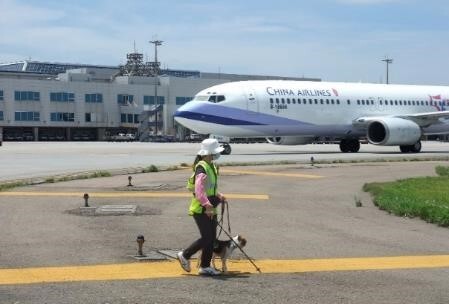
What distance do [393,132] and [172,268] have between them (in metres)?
31.7

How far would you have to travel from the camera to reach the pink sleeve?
8825 millimetres

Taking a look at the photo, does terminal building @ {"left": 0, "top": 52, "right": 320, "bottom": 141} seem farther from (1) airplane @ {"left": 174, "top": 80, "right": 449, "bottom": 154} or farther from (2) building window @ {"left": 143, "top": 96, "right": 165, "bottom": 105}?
(1) airplane @ {"left": 174, "top": 80, "right": 449, "bottom": 154}

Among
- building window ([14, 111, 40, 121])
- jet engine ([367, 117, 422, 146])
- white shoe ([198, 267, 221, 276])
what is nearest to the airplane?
jet engine ([367, 117, 422, 146])

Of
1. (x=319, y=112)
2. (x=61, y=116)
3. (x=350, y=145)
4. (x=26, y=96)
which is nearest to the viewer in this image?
(x=319, y=112)

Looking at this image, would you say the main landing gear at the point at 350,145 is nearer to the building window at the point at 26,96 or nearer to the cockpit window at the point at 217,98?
the cockpit window at the point at 217,98

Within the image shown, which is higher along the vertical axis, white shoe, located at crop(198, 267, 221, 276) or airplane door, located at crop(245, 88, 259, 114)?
airplane door, located at crop(245, 88, 259, 114)

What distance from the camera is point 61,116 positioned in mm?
103312

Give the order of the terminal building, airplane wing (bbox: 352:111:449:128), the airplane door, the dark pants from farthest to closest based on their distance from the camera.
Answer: the terminal building → airplane wing (bbox: 352:111:449:128) → the airplane door → the dark pants

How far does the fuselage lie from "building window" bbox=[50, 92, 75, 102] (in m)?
67.2

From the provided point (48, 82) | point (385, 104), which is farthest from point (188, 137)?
point (385, 104)

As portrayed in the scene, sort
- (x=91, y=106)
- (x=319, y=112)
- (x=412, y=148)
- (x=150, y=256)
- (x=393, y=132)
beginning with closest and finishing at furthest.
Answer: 1. (x=150, y=256)
2. (x=393, y=132)
3. (x=319, y=112)
4. (x=412, y=148)
5. (x=91, y=106)

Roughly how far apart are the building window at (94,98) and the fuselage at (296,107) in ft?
222

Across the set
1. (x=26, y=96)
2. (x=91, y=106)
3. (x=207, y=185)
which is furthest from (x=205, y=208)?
(x=91, y=106)

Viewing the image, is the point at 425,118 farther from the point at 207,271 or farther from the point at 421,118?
the point at 207,271
